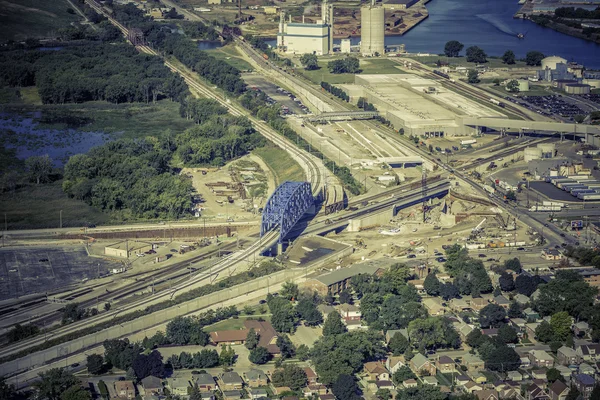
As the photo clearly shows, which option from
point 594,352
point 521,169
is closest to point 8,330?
point 594,352

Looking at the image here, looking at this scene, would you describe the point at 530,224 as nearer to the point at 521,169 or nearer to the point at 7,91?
the point at 521,169

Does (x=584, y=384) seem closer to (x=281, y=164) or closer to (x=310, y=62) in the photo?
(x=281, y=164)

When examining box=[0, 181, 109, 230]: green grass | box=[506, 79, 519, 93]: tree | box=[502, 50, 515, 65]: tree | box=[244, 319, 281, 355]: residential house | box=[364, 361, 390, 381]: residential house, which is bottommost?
box=[364, 361, 390, 381]: residential house

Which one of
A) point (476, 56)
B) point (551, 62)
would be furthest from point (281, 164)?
point (476, 56)

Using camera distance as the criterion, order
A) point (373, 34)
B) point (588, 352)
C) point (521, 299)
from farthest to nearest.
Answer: point (373, 34) < point (521, 299) < point (588, 352)

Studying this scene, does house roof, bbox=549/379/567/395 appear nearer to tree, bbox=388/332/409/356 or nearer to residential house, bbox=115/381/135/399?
tree, bbox=388/332/409/356

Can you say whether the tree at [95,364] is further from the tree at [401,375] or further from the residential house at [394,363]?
the tree at [401,375]

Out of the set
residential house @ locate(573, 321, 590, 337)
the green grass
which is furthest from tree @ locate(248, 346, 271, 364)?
the green grass
